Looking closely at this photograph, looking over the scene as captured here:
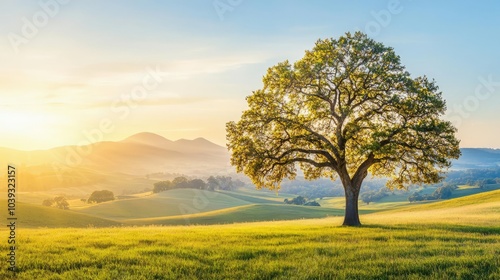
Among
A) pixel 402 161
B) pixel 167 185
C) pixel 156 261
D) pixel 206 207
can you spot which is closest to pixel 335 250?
pixel 156 261

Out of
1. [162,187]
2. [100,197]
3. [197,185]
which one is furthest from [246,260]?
[197,185]

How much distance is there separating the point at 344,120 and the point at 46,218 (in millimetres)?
65205

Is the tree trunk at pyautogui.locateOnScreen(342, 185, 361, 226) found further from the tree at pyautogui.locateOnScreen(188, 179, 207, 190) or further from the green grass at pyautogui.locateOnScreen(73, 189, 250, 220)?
the tree at pyautogui.locateOnScreen(188, 179, 207, 190)

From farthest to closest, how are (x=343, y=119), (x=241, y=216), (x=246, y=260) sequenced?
(x=241, y=216) → (x=343, y=119) → (x=246, y=260)

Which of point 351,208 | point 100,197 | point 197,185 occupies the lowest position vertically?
point 351,208

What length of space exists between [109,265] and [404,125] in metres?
23.2

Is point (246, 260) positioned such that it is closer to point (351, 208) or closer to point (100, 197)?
point (351, 208)

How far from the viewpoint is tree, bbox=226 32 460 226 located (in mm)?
28984

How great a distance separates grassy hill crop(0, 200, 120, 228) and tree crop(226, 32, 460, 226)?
51610 millimetres

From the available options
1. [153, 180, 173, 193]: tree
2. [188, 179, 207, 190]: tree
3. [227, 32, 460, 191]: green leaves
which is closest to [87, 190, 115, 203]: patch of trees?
[153, 180, 173, 193]: tree

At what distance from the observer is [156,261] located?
13.2 m

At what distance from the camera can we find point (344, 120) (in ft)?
102

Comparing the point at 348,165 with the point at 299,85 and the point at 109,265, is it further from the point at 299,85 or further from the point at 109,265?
the point at 109,265

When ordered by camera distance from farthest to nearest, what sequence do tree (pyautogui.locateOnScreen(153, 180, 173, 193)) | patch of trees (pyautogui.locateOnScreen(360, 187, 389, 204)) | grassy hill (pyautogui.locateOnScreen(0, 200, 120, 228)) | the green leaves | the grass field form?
patch of trees (pyautogui.locateOnScreen(360, 187, 389, 204)) < tree (pyautogui.locateOnScreen(153, 180, 173, 193)) < grassy hill (pyautogui.locateOnScreen(0, 200, 120, 228)) < the green leaves < the grass field
